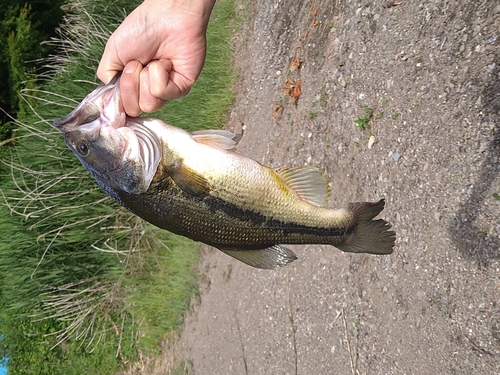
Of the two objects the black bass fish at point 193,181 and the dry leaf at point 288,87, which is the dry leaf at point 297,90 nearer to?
the dry leaf at point 288,87

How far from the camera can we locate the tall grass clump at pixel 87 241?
613 cm

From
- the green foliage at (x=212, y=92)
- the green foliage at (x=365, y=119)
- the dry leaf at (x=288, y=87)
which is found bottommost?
the green foliage at (x=212, y=92)

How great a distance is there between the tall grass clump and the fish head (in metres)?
3.99

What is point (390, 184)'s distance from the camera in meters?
3.59

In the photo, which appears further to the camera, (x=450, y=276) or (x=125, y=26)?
(x=450, y=276)

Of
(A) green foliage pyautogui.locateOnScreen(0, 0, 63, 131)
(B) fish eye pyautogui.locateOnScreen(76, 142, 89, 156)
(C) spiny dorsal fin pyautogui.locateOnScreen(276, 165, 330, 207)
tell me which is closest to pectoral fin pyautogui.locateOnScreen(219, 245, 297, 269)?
(C) spiny dorsal fin pyautogui.locateOnScreen(276, 165, 330, 207)

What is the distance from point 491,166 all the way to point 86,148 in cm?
231

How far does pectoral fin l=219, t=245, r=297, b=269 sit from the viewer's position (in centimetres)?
210

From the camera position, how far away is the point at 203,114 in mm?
6281

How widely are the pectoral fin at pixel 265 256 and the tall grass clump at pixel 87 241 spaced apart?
427 centimetres

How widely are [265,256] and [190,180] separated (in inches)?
18.9

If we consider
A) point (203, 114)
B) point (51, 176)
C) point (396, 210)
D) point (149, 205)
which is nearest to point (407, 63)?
point (396, 210)

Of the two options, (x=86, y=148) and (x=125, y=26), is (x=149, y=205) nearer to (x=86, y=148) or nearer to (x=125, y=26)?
(x=86, y=148)

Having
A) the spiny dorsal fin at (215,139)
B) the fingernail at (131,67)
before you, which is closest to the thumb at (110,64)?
the fingernail at (131,67)
